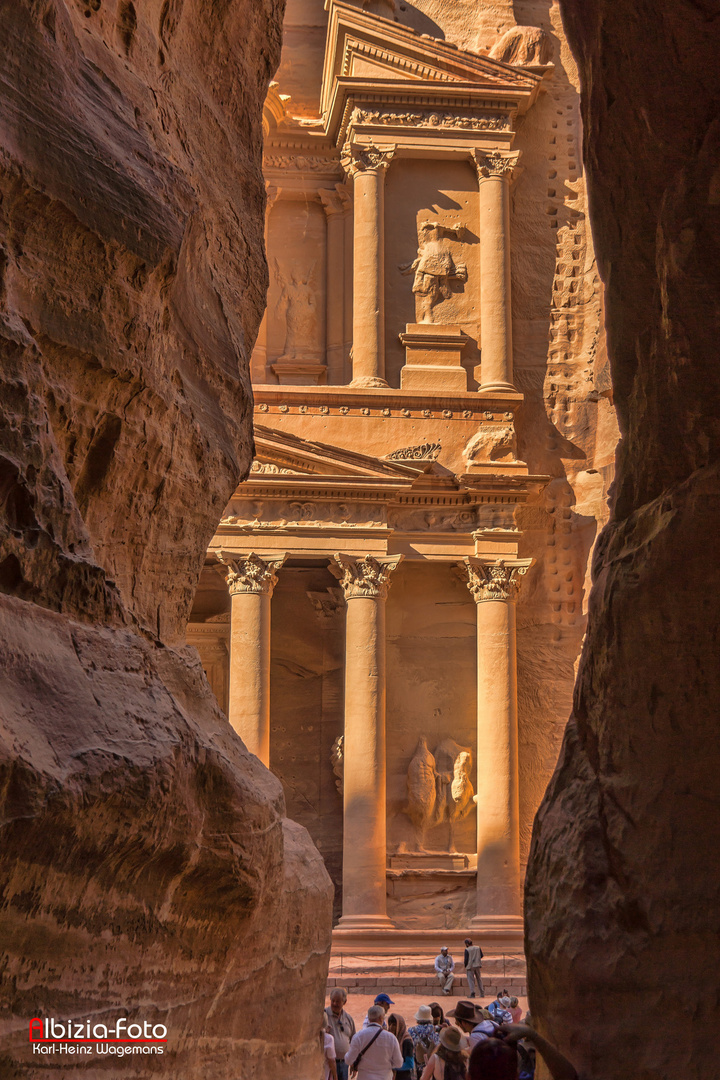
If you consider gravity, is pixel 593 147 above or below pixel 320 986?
above

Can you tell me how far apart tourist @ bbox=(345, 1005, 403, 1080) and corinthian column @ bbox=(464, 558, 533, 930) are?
12.4 meters

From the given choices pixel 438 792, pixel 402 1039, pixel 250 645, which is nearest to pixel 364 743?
pixel 438 792

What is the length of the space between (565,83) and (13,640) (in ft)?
79.5

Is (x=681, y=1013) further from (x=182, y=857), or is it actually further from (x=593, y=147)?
(x=593, y=147)

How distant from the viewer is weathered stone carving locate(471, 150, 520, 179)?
2294cm

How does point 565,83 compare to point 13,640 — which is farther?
point 565,83

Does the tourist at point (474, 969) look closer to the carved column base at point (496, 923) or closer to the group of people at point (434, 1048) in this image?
the carved column base at point (496, 923)

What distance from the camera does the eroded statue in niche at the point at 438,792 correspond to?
20656mm

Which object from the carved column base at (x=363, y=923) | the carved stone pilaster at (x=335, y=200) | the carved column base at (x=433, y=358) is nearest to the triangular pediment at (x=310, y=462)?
the carved column base at (x=433, y=358)

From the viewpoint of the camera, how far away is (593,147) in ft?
13.4

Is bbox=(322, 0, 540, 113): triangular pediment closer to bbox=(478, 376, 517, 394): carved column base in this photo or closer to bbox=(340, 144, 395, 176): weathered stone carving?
bbox=(340, 144, 395, 176): weathered stone carving

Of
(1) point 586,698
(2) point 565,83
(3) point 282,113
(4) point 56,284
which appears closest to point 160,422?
(4) point 56,284

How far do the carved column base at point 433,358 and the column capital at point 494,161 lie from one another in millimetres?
2850

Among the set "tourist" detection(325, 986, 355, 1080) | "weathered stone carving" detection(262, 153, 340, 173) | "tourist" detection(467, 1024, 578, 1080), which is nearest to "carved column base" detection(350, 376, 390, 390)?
"weathered stone carving" detection(262, 153, 340, 173)
